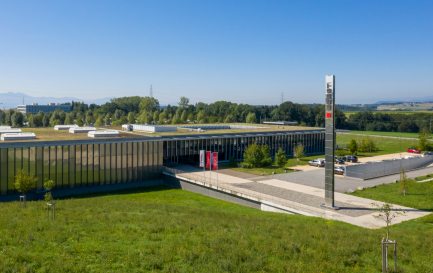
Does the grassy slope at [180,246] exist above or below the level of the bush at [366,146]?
below

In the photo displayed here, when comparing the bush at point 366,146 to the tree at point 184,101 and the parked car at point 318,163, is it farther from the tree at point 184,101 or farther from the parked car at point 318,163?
the tree at point 184,101

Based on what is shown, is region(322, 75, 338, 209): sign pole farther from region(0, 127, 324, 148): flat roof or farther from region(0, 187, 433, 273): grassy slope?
region(0, 127, 324, 148): flat roof

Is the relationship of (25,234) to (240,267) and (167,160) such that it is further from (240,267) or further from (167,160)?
(167,160)

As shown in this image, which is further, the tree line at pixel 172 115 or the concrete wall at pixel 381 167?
the tree line at pixel 172 115

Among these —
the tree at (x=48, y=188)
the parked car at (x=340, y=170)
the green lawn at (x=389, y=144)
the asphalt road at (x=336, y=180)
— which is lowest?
the asphalt road at (x=336, y=180)

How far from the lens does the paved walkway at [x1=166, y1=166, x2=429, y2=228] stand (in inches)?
1270

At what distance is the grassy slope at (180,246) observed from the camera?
14.5m

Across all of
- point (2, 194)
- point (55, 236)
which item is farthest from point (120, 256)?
point (2, 194)

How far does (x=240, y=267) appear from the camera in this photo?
14.6 m

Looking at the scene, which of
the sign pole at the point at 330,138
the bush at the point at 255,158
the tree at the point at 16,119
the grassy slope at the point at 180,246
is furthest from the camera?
the tree at the point at 16,119

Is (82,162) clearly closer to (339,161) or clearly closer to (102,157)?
(102,157)

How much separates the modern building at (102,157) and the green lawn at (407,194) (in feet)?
71.8

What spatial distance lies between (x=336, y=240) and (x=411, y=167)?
44182 mm

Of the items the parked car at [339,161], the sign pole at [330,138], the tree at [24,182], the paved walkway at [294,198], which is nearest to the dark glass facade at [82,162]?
the tree at [24,182]
